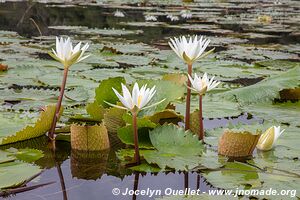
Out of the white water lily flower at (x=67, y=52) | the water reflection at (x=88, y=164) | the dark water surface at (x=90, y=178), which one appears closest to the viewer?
the dark water surface at (x=90, y=178)

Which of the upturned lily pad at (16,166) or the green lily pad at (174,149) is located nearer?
the upturned lily pad at (16,166)

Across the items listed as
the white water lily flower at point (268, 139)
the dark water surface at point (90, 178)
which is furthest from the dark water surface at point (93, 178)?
the white water lily flower at point (268, 139)

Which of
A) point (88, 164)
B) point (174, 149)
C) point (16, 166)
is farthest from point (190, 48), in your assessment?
point (16, 166)

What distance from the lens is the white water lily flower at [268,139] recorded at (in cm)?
153

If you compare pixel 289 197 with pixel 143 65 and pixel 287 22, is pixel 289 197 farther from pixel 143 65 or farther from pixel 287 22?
pixel 287 22

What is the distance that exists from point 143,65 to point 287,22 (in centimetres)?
469

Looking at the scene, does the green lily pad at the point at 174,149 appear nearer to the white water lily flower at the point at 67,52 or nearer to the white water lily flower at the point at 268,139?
the white water lily flower at the point at 268,139

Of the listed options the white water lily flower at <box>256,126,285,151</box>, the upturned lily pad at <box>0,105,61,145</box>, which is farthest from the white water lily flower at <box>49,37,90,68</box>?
the white water lily flower at <box>256,126,285,151</box>

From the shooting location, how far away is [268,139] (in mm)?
1540

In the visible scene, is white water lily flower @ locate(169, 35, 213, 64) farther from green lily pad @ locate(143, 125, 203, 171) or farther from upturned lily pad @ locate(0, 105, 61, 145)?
upturned lily pad @ locate(0, 105, 61, 145)

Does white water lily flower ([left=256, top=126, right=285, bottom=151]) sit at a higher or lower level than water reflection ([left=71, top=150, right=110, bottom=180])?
higher

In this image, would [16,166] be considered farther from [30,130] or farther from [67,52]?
[67,52]

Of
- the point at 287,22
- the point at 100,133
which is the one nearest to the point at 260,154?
the point at 100,133

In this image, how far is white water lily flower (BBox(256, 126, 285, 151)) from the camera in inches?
60.2
